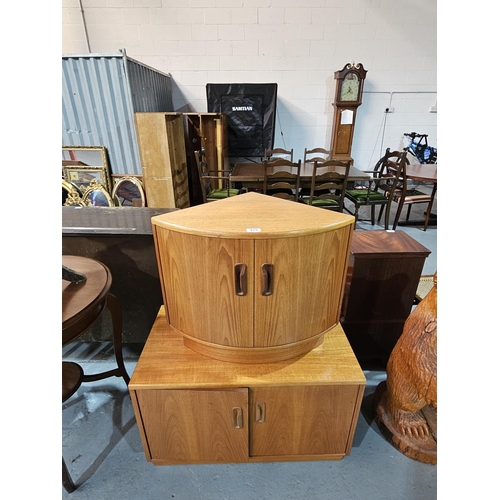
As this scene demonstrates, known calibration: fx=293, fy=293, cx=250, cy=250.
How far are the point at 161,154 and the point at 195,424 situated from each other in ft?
10.2

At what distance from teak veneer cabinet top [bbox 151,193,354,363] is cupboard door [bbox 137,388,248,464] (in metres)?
0.19

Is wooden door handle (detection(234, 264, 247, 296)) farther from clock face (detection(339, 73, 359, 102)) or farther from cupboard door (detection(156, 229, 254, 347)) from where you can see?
clock face (detection(339, 73, 359, 102))

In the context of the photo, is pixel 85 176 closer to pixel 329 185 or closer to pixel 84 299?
pixel 329 185

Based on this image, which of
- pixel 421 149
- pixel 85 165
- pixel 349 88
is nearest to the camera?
pixel 85 165

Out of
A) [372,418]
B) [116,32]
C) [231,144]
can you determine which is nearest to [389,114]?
[231,144]

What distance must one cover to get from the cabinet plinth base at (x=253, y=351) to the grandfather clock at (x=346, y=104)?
4.28 metres

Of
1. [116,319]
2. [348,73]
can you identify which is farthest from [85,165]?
[348,73]

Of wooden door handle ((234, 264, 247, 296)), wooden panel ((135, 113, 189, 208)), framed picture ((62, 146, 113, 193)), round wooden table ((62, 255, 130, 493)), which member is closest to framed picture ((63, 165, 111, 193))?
framed picture ((62, 146, 113, 193))

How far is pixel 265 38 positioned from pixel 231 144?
155 centimetres

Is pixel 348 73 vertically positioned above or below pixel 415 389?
above

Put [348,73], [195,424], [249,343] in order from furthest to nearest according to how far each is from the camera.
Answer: [348,73], [195,424], [249,343]

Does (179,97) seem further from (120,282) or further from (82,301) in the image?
(82,301)

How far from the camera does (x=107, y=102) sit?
3.35 m

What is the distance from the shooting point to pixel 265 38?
4.27m
